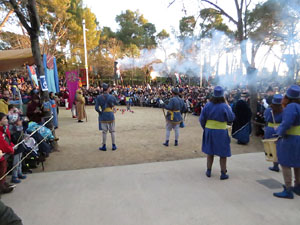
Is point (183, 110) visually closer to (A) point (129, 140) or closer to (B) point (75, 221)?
(A) point (129, 140)

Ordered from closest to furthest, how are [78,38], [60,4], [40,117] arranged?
[40,117]
[60,4]
[78,38]

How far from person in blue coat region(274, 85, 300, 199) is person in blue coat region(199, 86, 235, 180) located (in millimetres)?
836

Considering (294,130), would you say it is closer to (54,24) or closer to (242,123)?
(242,123)

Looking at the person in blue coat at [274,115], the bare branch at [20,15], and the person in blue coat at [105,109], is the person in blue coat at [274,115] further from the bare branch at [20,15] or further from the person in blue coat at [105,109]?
the bare branch at [20,15]

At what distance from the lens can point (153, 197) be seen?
10.2 ft

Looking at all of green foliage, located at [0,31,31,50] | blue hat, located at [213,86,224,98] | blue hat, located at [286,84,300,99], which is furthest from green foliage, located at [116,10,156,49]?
blue hat, located at [286,84,300,99]

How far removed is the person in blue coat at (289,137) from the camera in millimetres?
2920

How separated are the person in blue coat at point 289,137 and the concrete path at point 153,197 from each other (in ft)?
1.12

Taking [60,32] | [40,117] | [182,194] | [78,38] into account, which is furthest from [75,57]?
[182,194]

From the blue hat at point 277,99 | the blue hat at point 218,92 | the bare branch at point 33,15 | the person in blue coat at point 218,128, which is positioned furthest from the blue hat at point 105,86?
the blue hat at point 277,99

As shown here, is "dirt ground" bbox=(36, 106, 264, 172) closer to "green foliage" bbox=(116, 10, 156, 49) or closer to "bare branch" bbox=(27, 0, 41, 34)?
"bare branch" bbox=(27, 0, 41, 34)

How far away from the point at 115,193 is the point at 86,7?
96.3ft

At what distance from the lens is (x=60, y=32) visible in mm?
23500

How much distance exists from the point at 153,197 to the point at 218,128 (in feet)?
5.33
